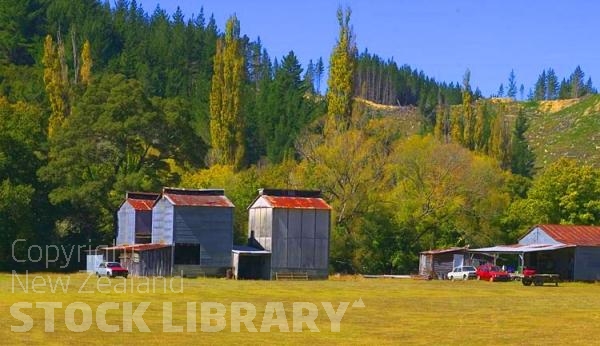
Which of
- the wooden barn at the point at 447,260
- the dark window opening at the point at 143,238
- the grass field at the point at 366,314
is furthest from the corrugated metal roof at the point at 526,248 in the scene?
the dark window opening at the point at 143,238

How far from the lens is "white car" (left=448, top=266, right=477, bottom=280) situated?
77062 millimetres

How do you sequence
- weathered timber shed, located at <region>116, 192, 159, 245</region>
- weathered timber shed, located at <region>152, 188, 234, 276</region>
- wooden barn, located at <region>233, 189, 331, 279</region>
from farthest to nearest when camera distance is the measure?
weathered timber shed, located at <region>116, 192, 159, 245</region>, wooden barn, located at <region>233, 189, 331, 279</region>, weathered timber shed, located at <region>152, 188, 234, 276</region>

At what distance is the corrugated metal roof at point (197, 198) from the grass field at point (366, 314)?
13.3m

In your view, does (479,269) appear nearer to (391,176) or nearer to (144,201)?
(391,176)

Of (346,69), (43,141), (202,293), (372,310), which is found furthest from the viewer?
(346,69)

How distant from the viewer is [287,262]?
7688cm

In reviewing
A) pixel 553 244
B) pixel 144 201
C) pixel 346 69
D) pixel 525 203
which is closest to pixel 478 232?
pixel 525 203

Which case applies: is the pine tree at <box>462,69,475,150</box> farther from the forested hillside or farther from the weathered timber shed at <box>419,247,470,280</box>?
the weathered timber shed at <box>419,247,470,280</box>

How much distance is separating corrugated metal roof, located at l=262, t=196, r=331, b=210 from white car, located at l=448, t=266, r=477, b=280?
1080 cm

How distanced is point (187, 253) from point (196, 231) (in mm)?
1707

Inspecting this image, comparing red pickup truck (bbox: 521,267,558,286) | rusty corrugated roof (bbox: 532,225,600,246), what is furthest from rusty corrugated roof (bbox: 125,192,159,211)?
rusty corrugated roof (bbox: 532,225,600,246)

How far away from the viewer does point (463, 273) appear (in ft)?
253

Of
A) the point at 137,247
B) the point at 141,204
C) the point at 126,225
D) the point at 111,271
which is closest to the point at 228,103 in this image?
the point at 126,225

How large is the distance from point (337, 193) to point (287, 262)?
555 inches
